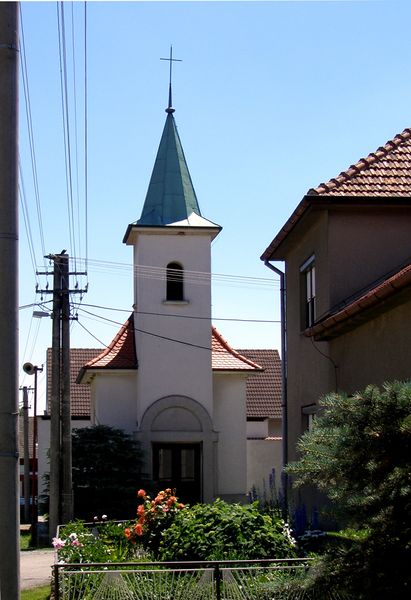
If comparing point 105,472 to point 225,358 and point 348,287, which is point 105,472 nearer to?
point 225,358

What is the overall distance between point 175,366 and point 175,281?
3257mm

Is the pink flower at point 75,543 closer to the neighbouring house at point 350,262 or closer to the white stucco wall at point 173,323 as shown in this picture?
the neighbouring house at point 350,262

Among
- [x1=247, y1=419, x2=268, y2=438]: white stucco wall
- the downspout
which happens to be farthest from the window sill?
the downspout

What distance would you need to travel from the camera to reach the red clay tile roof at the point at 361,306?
1177cm

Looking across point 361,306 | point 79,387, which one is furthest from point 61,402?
point 79,387

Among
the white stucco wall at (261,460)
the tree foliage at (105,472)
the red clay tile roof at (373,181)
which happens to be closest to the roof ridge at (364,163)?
the red clay tile roof at (373,181)

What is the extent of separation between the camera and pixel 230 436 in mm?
34938

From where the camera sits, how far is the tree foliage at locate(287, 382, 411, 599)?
19.7 ft

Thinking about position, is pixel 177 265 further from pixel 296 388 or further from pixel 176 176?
pixel 296 388

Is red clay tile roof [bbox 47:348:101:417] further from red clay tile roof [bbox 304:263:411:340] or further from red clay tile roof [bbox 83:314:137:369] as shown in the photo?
red clay tile roof [bbox 304:263:411:340]

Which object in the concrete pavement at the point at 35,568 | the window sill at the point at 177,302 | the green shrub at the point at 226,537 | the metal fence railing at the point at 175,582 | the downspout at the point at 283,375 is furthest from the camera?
the window sill at the point at 177,302

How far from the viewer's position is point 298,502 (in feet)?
60.2

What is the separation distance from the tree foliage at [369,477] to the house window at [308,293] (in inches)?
454

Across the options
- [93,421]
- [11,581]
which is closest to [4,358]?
[11,581]
